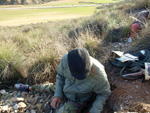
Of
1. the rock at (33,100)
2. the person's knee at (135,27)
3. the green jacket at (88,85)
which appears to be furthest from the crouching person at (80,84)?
the person's knee at (135,27)

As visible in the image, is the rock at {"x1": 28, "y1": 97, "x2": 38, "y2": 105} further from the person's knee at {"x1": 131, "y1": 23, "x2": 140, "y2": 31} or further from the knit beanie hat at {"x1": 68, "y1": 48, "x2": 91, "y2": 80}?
the person's knee at {"x1": 131, "y1": 23, "x2": 140, "y2": 31}

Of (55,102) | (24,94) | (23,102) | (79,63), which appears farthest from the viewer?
(24,94)

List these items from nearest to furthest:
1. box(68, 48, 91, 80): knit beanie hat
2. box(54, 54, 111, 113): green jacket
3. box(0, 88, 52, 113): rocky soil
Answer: box(68, 48, 91, 80): knit beanie hat → box(54, 54, 111, 113): green jacket → box(0, 88, 52, 113): rocky soil

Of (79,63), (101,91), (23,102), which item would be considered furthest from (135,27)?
(23,102)

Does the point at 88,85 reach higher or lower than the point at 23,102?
higher

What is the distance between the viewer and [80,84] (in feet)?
5.71

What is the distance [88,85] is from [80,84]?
115 mm

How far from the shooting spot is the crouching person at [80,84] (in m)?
1.32

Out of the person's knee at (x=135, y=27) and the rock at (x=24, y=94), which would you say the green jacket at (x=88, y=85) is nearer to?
the rock at (x=24, y=94)

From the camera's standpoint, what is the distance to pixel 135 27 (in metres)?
3.45

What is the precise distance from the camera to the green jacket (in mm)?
1627

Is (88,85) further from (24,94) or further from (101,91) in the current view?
(24,94)

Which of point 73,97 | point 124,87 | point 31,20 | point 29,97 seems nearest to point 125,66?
point 124,87

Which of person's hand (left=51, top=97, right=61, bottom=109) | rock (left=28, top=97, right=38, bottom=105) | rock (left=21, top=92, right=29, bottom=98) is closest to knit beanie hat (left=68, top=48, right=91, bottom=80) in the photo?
person's hand (left=51, top=97, right=61, bottom=109)
